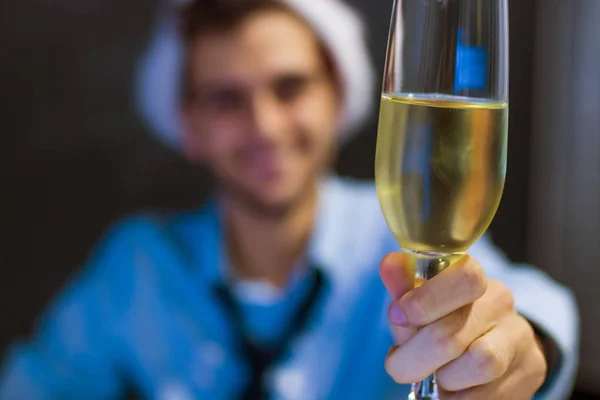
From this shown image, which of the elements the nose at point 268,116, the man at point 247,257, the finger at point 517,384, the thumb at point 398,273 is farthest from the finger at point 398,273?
the nose at point 268,116

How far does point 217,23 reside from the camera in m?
1.80

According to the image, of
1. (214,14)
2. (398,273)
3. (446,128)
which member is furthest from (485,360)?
(214,14)

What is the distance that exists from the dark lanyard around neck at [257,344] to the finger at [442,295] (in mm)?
1376

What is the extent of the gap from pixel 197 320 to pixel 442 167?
1.44 m

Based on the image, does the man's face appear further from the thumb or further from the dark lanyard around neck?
the thumb

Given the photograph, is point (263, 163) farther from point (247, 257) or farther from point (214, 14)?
point (214, 14)

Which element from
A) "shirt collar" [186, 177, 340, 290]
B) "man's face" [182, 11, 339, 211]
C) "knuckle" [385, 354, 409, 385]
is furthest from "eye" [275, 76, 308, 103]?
"knuckle" [385, 354, 409, 385]

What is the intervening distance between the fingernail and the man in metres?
1.18

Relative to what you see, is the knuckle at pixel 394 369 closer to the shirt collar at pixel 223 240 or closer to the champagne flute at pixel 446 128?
the champagne flute at pixel 446 128

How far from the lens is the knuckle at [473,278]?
20.9 inches

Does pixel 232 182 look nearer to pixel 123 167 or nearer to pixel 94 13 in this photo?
pixel 123 167

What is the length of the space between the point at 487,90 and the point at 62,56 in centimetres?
137

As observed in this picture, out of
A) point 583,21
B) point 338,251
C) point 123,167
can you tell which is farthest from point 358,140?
point 583,21

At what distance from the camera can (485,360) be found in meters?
0.56
